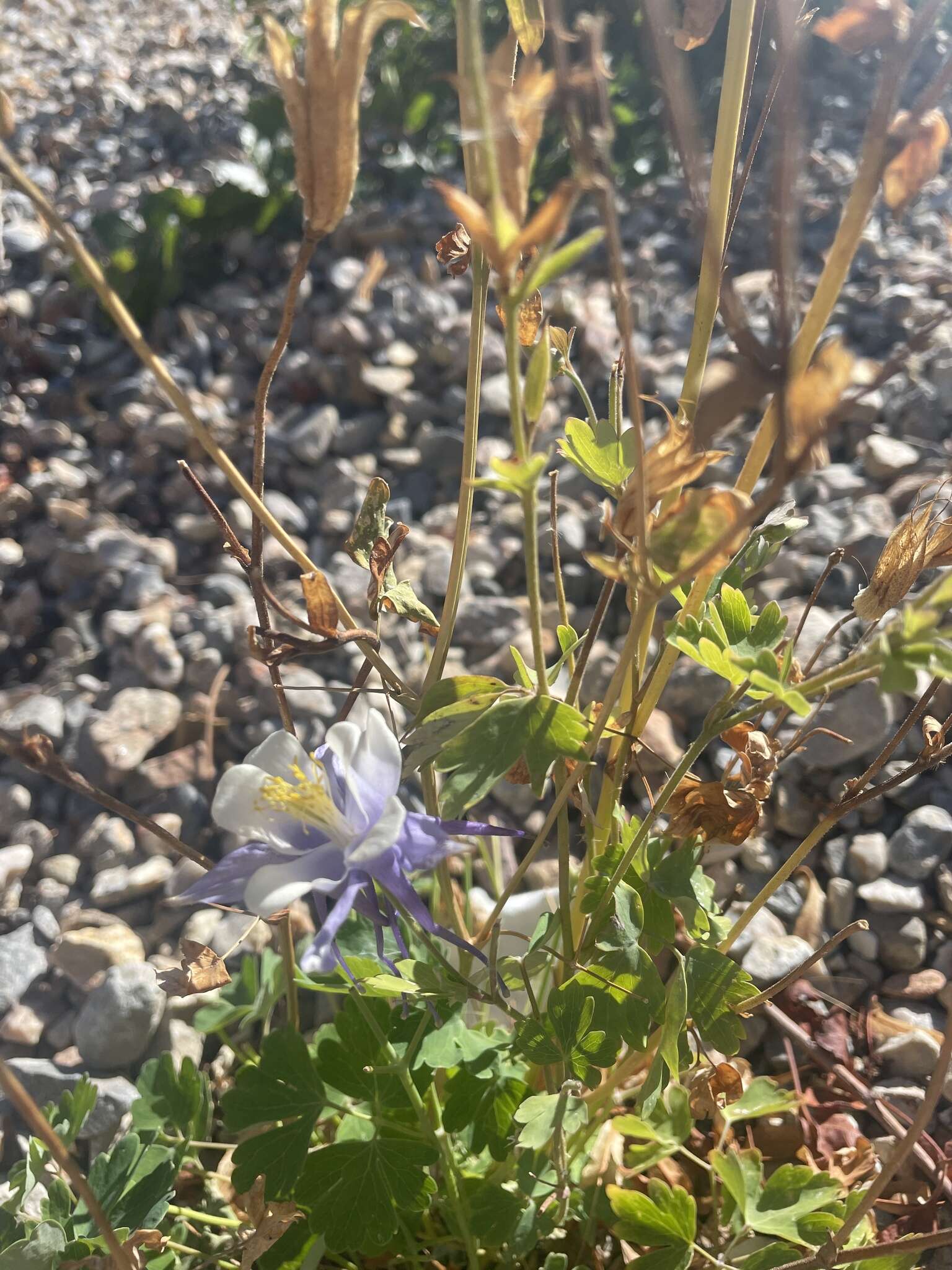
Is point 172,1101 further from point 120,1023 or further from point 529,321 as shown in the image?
point 529,321

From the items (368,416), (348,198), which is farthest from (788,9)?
(368,416)

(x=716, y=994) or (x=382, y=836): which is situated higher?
(x=382, y=836)

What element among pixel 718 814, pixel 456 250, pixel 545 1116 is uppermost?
pixel 456 250

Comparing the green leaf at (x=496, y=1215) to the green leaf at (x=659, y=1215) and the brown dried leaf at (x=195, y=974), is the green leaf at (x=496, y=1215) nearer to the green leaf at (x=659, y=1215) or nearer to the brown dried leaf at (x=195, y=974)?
the green leaf at (x=659, y=1215)

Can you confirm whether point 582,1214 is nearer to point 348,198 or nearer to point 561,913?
point 561,913

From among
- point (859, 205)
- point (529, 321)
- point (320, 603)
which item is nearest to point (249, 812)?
point (320, 603)

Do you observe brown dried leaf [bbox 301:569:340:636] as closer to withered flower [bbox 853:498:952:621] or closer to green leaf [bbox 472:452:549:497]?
green leaf [bbox 472:452:549:497]
